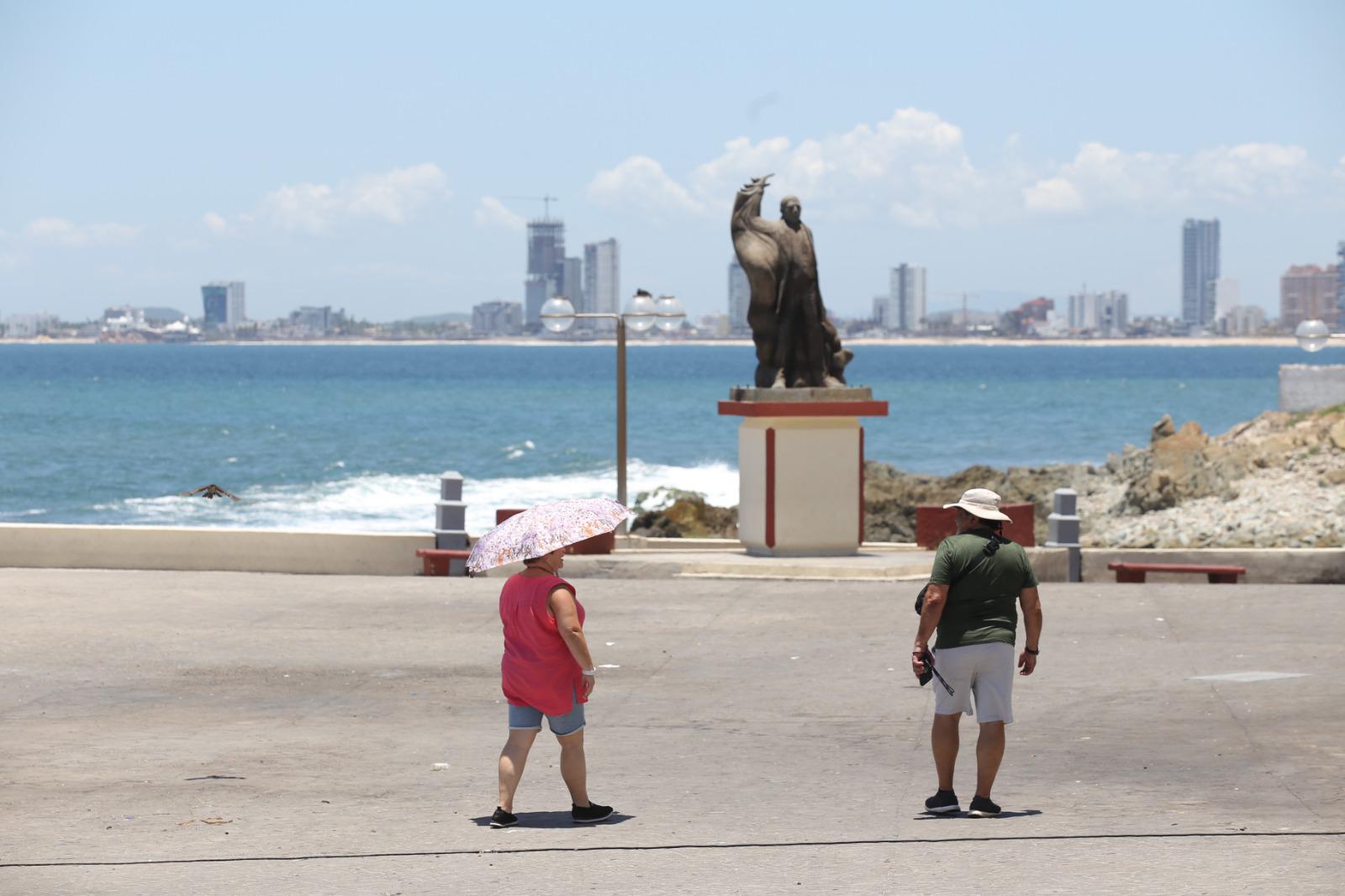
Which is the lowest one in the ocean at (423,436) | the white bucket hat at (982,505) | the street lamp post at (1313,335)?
the ocean at (423,436)

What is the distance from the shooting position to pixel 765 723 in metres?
11.5

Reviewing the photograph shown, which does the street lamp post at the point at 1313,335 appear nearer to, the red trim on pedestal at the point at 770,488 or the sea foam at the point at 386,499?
the red trim on pedestal at the point at 770,488

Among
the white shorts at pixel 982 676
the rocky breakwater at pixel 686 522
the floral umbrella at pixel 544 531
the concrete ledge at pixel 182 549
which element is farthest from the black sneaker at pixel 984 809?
the rocky breakwater at pixel 686 522

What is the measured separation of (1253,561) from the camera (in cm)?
1967

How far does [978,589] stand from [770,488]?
38.5ft

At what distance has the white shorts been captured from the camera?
8680 millimetres

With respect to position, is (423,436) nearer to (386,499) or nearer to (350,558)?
(386,499)

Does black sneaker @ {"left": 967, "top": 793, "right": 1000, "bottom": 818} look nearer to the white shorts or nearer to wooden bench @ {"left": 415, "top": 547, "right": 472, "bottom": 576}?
the white shorts

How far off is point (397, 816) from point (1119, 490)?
37381mm

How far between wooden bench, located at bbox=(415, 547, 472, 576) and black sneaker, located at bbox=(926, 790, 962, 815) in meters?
11.0

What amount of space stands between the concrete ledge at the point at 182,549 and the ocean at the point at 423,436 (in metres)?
25.0

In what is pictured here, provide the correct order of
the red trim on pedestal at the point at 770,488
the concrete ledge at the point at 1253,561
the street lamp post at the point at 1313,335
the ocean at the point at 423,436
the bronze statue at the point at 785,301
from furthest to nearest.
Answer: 1. the ocean at the point at 423,436
2. the street lamp post at the point at 1313,335
3. the bronze statue at the point at 785,301
4. the red trim on pedestal at the point at 770,488
5. the concrete ledge at the point at 1253,561

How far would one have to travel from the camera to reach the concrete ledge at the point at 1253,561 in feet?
63.5

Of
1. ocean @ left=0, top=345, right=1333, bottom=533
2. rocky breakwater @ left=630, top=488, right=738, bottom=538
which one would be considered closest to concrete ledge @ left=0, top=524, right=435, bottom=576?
rocky breakwater @ left=630, top=488, right=738, bottom=538
